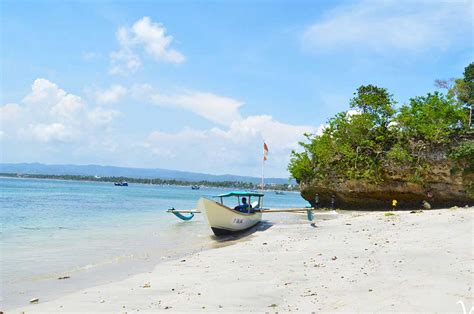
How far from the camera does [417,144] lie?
2972 centimetres

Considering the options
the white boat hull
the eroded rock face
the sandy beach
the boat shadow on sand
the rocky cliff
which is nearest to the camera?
the sandy beach

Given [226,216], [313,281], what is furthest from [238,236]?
[313,281]

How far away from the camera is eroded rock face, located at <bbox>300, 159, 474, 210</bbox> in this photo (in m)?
27.7

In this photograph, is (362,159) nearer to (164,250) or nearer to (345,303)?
(164,250)

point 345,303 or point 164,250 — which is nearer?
point 345,303

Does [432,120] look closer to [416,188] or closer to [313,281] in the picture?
[416,188]

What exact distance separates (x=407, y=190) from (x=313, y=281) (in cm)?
2355

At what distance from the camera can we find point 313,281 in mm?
8148

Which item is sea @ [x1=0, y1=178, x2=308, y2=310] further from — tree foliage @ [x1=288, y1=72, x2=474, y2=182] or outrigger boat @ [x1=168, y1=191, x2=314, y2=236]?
tree foliage @ [x1=288, y1=72, x2=474, y2=182]

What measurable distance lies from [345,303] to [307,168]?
2842 centimetres

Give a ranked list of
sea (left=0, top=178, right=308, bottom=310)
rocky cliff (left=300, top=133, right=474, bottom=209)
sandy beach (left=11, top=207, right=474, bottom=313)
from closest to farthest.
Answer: sandy beach (left=11, top=207, right=474, bottom=313) → sea (left=0, top=178, right=308, bottom=310) → rocky cliff (left=300, top=133, right=474, bottom=209)

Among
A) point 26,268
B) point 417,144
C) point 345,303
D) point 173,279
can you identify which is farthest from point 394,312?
point 417,144

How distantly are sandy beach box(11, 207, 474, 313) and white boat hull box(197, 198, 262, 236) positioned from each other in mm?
4890

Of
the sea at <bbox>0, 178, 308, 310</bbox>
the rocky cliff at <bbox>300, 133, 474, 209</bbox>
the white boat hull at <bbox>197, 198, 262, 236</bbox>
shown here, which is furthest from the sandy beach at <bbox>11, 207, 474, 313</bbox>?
the rocky cliff at <bbox>300, 133, 474, 209</bbox>
